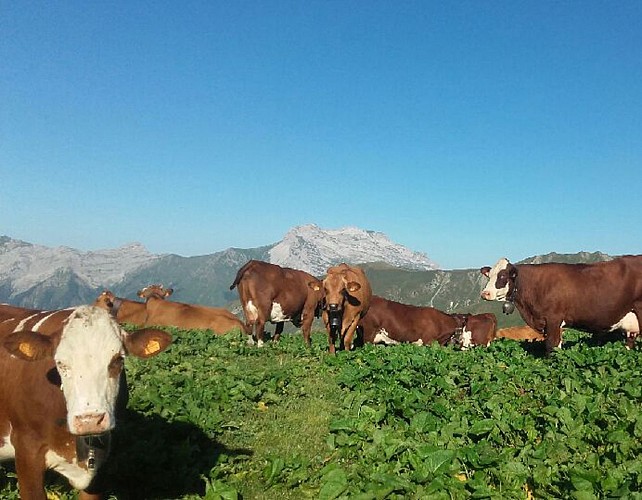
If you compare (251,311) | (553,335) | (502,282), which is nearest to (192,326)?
(251,311)

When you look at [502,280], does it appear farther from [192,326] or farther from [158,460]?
[192,326]

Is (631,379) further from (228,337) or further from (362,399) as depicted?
(228,337)

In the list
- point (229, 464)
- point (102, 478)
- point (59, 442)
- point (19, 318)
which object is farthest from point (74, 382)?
point (229, 464)

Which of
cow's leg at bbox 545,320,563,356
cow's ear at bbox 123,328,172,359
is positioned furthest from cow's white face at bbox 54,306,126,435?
cow's leg at bbox 545,320,563,356

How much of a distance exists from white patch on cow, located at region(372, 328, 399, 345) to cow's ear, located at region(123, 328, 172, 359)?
1689 cm

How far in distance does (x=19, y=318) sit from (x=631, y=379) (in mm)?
10704

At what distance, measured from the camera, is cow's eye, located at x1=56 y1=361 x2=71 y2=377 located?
209 inches

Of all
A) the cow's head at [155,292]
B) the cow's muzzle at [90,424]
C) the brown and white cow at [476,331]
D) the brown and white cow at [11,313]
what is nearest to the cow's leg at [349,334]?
the brown and white cow at [476,331]

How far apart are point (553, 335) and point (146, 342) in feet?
44.4

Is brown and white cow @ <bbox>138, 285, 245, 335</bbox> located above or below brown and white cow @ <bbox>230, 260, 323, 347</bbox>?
below

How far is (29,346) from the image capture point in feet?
17.9

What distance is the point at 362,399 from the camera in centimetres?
1010

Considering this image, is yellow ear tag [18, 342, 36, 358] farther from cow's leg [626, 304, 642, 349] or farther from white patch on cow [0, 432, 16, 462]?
cow's leg [626, 304, 642, 349]

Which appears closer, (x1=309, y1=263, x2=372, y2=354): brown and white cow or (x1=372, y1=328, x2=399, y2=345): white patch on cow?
(x1=309, y1=263, x2=372, y2=354): brown and white cow
